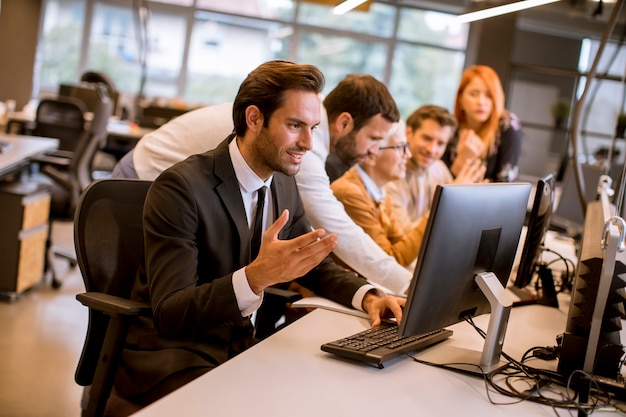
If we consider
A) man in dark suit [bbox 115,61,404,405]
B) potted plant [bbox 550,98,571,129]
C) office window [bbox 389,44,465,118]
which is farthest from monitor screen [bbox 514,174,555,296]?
office window [bbox 389,44,465,118]

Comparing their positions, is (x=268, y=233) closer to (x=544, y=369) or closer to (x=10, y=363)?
(x=544, y=369)

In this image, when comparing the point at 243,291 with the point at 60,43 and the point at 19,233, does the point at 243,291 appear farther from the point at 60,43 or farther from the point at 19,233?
the point at 60,43

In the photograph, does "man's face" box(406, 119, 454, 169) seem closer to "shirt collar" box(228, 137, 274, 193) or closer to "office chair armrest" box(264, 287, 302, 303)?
"office chair armrest" box(264, 287, 302, 303)

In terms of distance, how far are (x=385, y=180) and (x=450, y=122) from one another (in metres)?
0.69

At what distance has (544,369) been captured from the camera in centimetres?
185

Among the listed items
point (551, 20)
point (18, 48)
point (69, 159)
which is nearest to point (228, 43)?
point (18, 48)

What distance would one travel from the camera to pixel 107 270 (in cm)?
210

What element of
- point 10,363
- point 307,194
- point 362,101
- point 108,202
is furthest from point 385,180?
point 10,363

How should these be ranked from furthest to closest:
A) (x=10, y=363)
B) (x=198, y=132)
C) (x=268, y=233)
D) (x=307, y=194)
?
(x=10, y=363) → (x=198, y=132) → (x=307, y=194) → (x=268, y=233)

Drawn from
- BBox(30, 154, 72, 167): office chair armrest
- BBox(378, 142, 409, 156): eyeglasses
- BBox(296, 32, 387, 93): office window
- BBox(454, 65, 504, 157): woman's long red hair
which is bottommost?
BBox(30, 154, 72, 167): office chair armrest

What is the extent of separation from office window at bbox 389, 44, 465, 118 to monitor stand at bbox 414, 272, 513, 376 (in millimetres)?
12343

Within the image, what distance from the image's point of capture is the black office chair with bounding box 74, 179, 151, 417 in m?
1.92

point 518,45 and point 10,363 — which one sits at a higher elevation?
point 518,45

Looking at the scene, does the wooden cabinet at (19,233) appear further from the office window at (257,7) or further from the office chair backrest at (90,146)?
the office window at (257,7)
